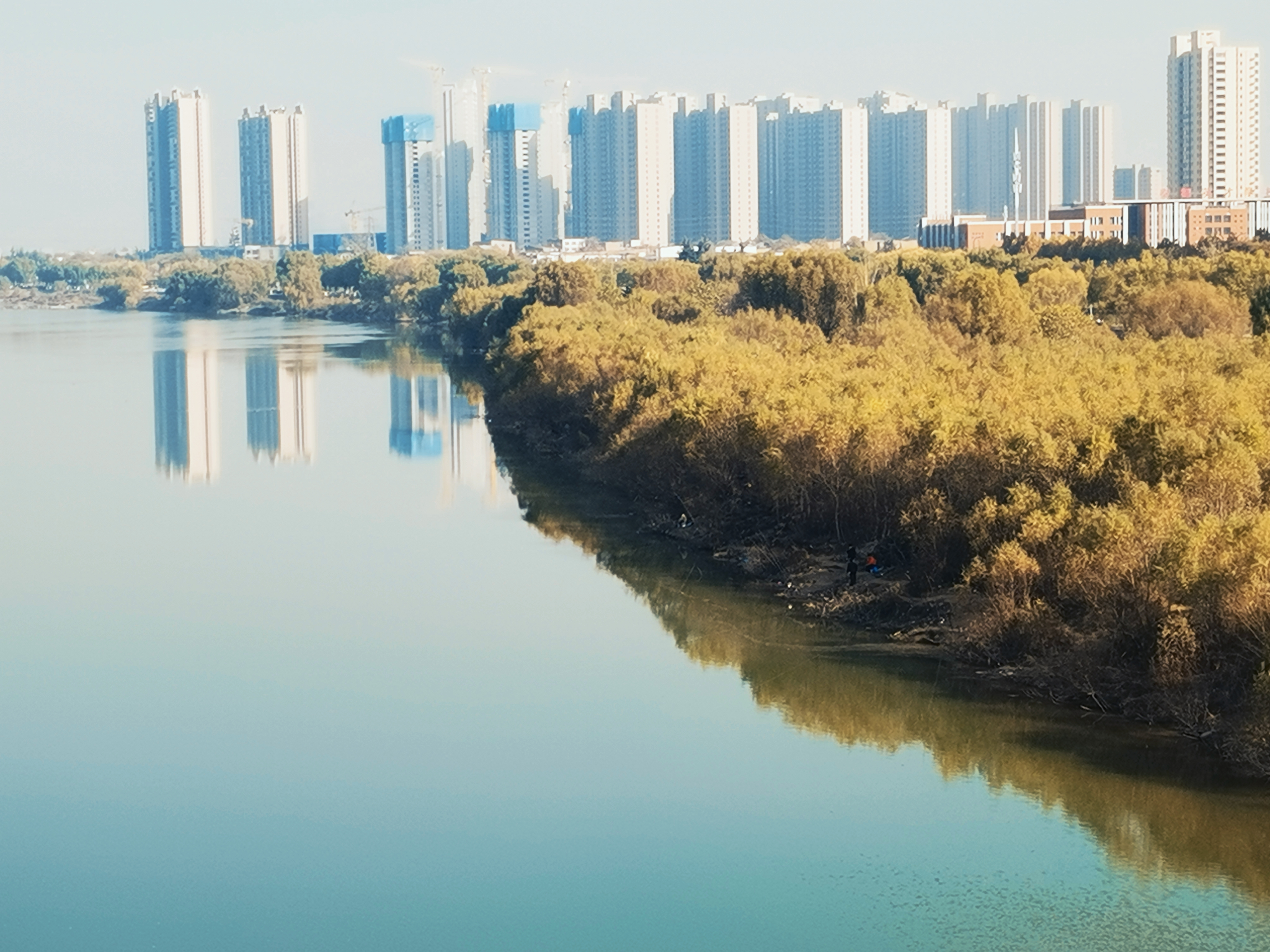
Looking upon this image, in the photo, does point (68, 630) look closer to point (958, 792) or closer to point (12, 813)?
point (12, 813)

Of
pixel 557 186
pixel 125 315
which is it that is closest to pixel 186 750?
pixel 125 315

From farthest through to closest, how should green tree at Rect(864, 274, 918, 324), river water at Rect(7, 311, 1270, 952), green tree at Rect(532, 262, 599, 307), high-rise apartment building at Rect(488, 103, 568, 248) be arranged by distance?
high-rise apartment building at Rect(488, 103, 568, 248) → green tree at Rect(532, 262, 599, 307) → green tree at Rect(864, 274, 918, 324) → river water at Rect(7, 311, 1270, 952)

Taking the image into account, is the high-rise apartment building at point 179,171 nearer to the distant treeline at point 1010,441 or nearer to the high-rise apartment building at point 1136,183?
the high-rise apartment building at point 1136,183

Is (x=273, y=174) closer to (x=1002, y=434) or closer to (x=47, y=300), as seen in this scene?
(x=47, y=300)

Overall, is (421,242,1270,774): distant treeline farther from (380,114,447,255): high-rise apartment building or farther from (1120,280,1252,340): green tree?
(380,114,447,255): high-rise apartment building

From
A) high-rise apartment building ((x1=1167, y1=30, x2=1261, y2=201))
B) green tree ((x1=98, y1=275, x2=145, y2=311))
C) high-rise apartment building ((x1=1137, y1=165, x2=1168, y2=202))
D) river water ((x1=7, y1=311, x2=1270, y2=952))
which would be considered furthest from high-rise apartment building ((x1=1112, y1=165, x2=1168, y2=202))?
river water ((x1=7, y1=311, x2=1270, y2=952))

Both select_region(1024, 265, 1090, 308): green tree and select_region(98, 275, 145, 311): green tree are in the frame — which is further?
select_region(98, 275, 145, 311): green tree

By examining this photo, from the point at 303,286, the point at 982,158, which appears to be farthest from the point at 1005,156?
the point at 303,286
